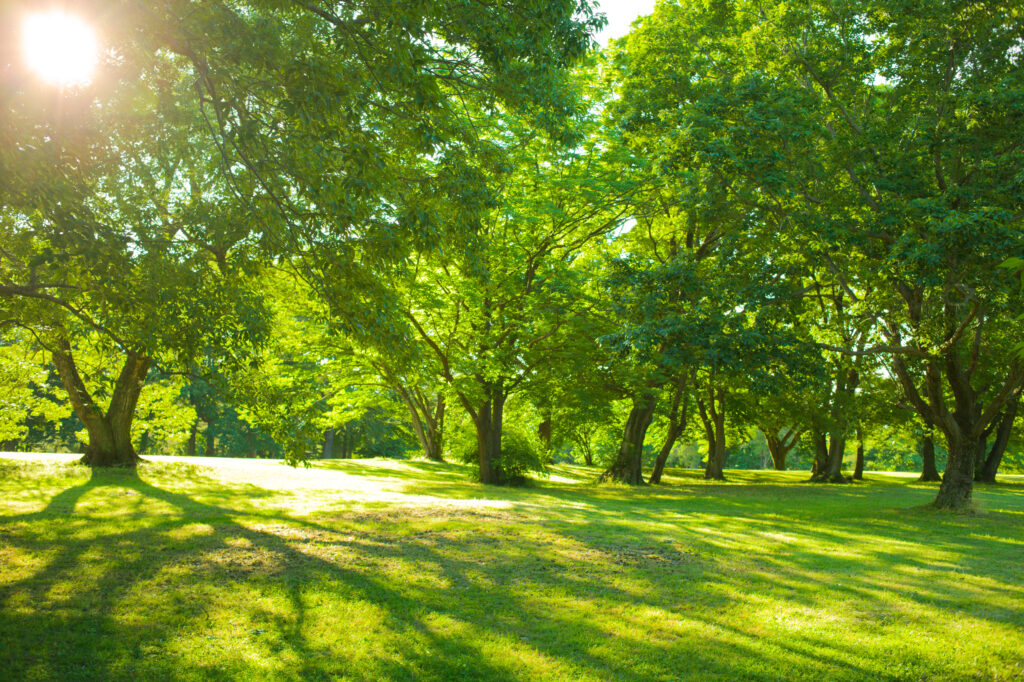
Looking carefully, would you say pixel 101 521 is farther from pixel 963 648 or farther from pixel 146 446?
pixel 146 446

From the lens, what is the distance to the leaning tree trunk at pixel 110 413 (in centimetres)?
1939

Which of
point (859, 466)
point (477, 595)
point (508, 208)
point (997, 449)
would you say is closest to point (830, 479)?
point (859, 466)

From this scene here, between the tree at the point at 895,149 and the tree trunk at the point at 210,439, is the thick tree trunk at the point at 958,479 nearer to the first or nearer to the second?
the tree at the point at 895,149

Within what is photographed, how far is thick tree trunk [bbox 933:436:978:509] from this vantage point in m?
17.0

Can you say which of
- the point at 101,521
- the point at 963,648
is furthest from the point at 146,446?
the point at 963,648

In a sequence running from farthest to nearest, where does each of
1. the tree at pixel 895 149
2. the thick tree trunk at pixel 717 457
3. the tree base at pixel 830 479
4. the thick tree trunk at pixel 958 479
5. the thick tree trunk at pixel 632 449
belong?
the thick tree trunk at pixel 717 457 → the tree base at pixel 830 479 → the thick tree trunk at pixel 632 449 → the thick tree trunk at pixel 958 479 → the tree at pixel 895 149

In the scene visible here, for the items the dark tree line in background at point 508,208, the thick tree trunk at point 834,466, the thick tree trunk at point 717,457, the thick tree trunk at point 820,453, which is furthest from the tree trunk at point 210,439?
the thick tree trunk at point 834,466

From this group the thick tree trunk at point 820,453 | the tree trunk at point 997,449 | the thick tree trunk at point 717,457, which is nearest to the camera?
the tree trunk at point 997,449

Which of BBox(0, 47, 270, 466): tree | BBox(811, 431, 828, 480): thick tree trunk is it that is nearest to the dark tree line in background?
BBox(0, 47, 270, 466): tree

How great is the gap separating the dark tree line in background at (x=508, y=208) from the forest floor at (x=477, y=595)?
2284 millimetres

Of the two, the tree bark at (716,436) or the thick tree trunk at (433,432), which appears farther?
the tree bark at (716,436)

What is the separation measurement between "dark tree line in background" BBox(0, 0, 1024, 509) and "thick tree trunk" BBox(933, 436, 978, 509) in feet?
0.19

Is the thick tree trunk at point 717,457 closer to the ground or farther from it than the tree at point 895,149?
closer to the ground

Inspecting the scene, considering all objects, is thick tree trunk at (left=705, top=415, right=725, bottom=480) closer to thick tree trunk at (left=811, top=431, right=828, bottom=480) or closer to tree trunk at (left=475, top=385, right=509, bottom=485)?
thick tree trunk at (left=811, top=431, right=828, bottom=480)
